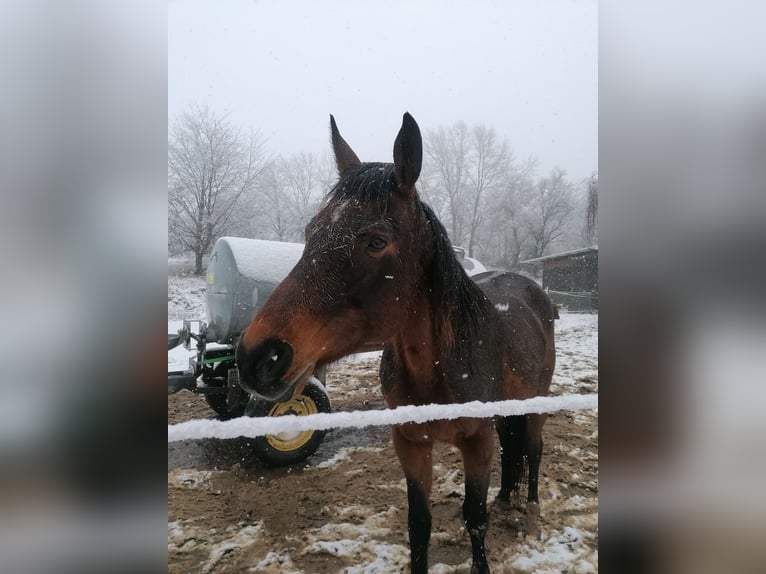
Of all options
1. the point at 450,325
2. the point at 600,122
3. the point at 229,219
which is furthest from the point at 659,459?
the point at 229,219

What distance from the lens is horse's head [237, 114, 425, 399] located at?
765mm

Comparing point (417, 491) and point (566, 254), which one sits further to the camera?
point (566, 254)

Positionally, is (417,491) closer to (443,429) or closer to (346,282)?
(443,429)

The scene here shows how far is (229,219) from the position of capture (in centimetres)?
127

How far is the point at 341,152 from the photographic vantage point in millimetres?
1117

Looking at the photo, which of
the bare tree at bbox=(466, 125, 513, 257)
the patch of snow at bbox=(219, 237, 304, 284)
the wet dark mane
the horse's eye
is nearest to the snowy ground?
the patch of snow at bbox=(219, 237, 304, 284)

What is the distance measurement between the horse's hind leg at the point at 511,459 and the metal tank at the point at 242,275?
131 cm

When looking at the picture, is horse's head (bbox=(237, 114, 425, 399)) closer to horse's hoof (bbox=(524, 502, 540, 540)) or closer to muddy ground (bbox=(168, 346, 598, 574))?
muddy ground (bbox=(168, 346, 598, 574))

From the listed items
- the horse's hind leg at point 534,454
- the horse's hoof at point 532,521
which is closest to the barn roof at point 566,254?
the horse's hind leg at point 534,454

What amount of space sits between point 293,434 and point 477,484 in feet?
3.11

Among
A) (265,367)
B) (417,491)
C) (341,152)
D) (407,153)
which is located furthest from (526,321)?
(265,367)

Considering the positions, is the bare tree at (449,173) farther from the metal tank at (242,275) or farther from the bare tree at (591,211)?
the metal tank at (242,275)

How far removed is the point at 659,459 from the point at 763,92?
1007 millimetres

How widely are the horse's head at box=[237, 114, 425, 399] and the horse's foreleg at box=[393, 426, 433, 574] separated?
0.50 metres
